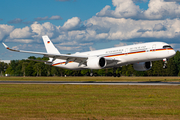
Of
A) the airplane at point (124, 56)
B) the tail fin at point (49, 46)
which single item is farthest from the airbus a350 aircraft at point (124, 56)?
the tail fin at point (49, 46)

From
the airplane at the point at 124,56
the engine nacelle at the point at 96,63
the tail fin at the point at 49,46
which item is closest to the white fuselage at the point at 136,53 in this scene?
the airplane at the point at 124,56

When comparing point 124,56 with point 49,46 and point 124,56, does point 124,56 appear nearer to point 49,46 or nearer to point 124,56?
point 124,56

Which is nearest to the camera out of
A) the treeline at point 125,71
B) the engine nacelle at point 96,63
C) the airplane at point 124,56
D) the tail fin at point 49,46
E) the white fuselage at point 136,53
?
the white fuselage at point 136,53

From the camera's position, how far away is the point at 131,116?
12.1 m

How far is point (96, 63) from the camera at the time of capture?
4288 cm

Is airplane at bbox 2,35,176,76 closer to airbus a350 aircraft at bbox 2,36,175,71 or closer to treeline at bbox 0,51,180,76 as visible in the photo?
airbus a350 aircraft at bbox 2,36,175,71

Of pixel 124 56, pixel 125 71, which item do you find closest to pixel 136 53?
pixel 124 56

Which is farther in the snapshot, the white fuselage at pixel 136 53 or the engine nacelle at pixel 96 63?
the engine nacelle at pixel 96 63

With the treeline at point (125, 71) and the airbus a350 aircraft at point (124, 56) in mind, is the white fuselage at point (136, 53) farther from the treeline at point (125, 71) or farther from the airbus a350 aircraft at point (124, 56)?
the treeline at point (125, 71)

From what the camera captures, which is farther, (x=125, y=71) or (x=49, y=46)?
(x=125, y=71)

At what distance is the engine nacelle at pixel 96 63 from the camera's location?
42.9 metres

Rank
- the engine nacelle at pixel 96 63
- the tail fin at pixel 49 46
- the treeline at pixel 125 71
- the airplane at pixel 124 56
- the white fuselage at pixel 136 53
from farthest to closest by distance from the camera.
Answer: the treeline at pixel 125 71 < the tail fin at pixel 49 46 < the engine nacelle at pixel 96 63 < the airplane at pixel 124 56 < the white fuselage at pixel 136 53

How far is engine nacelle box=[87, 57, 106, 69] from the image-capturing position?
42.9 metres

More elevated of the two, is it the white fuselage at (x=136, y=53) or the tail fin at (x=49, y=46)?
the tail fin at (x=49, y=46)
